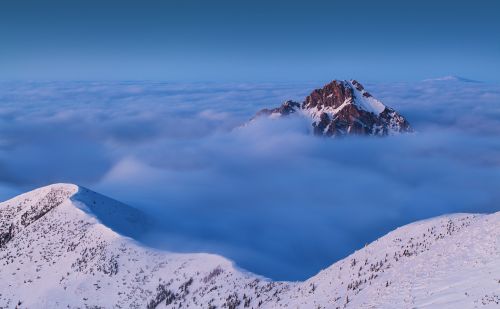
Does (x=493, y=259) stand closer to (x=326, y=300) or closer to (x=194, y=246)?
(x=326, y=300)

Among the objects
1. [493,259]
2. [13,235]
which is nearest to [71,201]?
[13,235]

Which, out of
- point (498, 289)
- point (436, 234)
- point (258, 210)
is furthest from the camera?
point (258, 210)

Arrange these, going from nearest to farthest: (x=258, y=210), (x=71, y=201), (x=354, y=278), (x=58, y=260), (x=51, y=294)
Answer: (x=354, y=278) < (x=51, y=294) < (x=58, y=260) < (x=71, y=201) < (x=258, y=210)

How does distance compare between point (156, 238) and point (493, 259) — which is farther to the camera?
point (156, 238)

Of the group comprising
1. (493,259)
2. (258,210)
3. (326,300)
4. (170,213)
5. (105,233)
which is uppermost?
(493,259)

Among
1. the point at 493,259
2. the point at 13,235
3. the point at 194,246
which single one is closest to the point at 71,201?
the point at 13,235

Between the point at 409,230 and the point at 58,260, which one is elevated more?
the point at 409,230

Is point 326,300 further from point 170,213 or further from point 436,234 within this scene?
point 170,213
